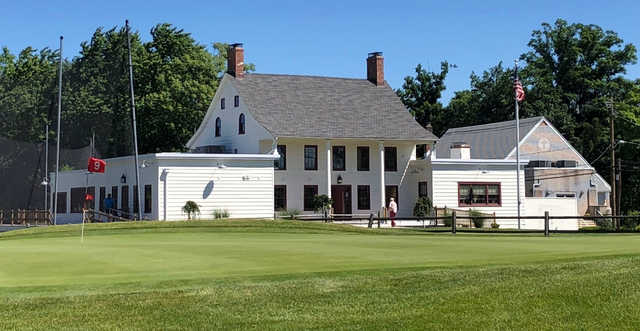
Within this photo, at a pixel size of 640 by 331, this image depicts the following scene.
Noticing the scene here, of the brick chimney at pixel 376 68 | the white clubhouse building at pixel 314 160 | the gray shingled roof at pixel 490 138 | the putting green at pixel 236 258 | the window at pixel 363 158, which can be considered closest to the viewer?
the putting green at pixel 236 258

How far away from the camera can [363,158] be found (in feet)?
175

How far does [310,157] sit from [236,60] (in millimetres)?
7440

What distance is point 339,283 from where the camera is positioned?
45.5 feet

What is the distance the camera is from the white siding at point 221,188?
148 ft

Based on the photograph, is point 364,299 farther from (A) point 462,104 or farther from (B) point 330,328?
(A) point 462,104

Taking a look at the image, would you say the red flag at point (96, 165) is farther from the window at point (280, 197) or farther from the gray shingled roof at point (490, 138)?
the gray shingled roof at point (490, 138)

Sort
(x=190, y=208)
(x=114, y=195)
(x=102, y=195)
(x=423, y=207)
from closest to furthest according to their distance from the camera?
(x=190, y=208), (x=114, y=195), (x=423, y=207), (x=102, y=195)

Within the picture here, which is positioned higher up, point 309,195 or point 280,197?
point 309,195

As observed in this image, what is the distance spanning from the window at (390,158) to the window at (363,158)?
1294 millimetres

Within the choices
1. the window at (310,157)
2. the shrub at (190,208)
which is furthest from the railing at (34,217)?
the window at (310,157)

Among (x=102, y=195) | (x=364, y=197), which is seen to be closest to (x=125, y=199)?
(x=102, y=195)

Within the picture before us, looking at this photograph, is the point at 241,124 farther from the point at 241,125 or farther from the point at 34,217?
the point at 34,217

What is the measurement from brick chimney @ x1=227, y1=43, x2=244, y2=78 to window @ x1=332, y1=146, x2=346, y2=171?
7301 millimetres

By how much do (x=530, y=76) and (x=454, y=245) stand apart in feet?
197
